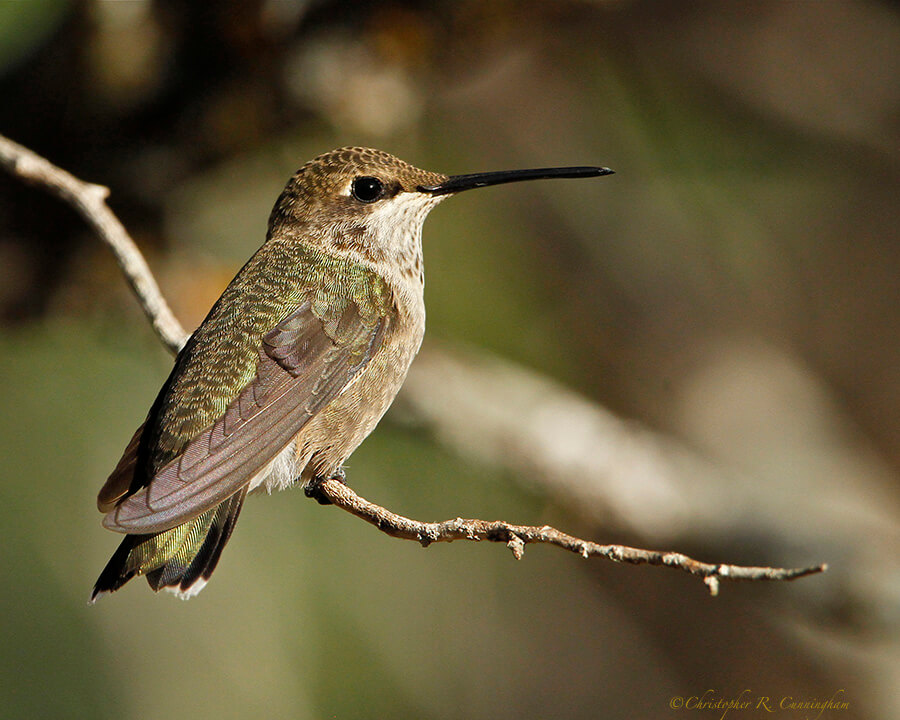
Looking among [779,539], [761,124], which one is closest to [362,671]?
[779,539]

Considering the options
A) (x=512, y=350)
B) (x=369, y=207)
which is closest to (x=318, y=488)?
(x=369, y=207)

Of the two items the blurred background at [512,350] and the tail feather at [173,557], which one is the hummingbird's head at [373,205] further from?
the blurred background at [512,350]

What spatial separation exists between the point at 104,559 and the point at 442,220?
96.0 inches

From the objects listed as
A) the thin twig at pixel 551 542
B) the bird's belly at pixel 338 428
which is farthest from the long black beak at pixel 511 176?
the thin twig at pixel 551 542

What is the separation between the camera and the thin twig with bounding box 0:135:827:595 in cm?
130

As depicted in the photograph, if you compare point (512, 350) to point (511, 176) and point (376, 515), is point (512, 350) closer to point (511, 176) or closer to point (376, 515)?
point (511, 176)

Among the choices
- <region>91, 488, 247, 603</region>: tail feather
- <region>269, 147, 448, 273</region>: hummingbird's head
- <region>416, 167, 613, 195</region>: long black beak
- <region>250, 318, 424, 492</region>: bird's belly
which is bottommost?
<region>91, 488, 247, 603</region>: tail feather

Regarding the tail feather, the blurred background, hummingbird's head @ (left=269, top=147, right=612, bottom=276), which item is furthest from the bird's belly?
the blurred background

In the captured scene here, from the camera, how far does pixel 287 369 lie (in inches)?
91.7

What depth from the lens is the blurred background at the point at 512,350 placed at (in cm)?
360

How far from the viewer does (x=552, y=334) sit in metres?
5.35

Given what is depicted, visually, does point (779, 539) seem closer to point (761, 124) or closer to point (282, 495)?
point (282, 495)

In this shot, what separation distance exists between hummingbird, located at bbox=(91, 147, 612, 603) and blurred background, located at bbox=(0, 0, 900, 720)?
3.65 feet

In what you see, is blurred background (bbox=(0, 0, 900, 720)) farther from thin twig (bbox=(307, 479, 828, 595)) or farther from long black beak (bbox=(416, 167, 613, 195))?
thin twig (bbox=(307, 479, 828, 595))
